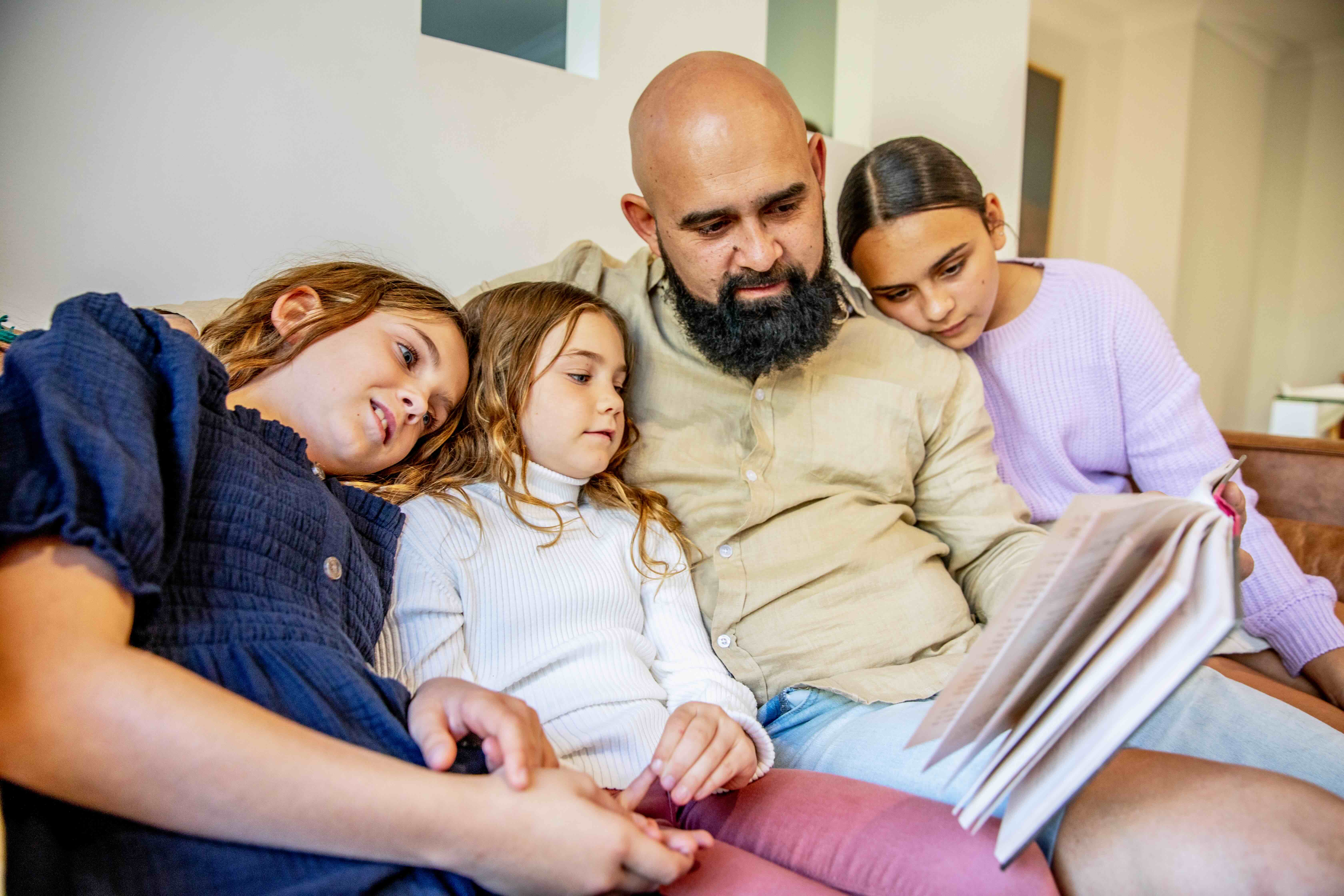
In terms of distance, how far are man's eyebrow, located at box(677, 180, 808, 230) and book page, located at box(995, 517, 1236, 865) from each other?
3.12ft

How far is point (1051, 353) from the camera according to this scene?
1932 mm

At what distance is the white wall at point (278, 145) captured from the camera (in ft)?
4.81

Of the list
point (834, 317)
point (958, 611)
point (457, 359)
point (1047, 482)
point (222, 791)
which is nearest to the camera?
point (222, 791)

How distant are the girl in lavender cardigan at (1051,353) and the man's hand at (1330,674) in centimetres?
3

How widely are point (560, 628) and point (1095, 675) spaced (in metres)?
0.80

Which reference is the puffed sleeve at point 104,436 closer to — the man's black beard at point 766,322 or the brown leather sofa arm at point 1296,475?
the man's black beard at point 766,322

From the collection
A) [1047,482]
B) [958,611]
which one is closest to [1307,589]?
[1047,482]

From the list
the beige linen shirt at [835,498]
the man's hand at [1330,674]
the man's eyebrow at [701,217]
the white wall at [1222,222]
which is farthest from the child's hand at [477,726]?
the white wall at [1222,222]

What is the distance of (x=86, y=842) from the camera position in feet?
2.29

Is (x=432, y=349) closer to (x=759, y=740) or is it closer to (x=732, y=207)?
(x=732, y=207)

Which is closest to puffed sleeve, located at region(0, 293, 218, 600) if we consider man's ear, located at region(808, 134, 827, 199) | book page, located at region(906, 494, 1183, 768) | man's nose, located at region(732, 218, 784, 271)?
book page, located at region(906, 494, 1183, 768)

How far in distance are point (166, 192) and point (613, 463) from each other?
0.98m

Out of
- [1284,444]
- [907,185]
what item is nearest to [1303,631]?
[1284,444]

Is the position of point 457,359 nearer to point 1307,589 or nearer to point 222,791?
point 222,791
